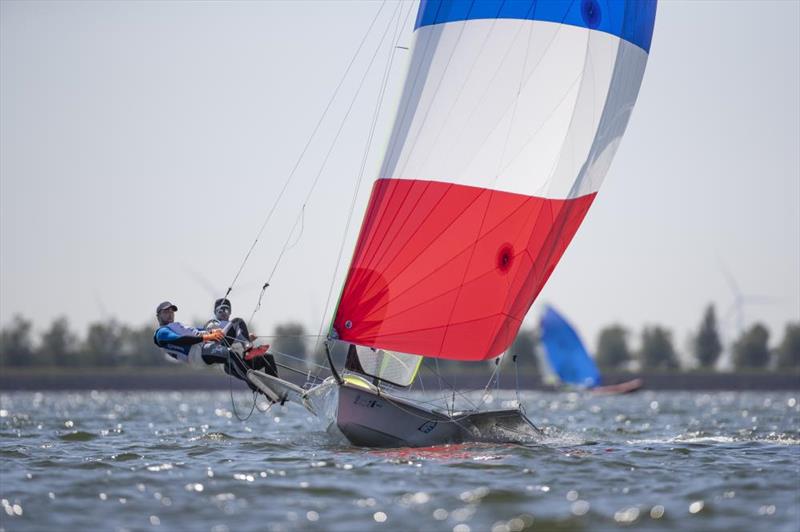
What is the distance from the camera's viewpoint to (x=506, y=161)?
18.1 m

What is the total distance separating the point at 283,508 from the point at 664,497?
423 centimetres

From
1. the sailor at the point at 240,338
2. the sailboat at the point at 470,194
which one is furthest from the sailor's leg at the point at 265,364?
the sailboat at the point at 470,194

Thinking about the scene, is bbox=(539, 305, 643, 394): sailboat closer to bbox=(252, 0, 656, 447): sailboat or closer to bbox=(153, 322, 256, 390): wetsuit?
bbox=(252, 0, 656, 447): sailboat

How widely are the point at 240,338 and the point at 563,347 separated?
148 ft

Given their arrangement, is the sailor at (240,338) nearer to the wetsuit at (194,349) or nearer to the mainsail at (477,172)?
the wetsuit at (194,349)

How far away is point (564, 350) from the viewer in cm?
6194

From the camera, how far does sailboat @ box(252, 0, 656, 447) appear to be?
57.4 ft

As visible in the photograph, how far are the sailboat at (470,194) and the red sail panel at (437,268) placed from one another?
22 mm

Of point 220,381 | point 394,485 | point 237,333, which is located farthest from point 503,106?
point 220,381

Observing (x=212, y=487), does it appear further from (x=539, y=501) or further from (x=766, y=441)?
(x=766, y=441)

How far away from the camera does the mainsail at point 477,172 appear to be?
17.6m

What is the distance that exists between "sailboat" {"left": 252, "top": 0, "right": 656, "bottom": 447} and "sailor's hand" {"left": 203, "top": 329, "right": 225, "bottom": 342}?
5.96 feet

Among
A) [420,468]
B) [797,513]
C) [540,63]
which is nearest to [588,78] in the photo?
[540,63]

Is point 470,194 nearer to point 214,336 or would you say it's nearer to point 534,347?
point 214,336
